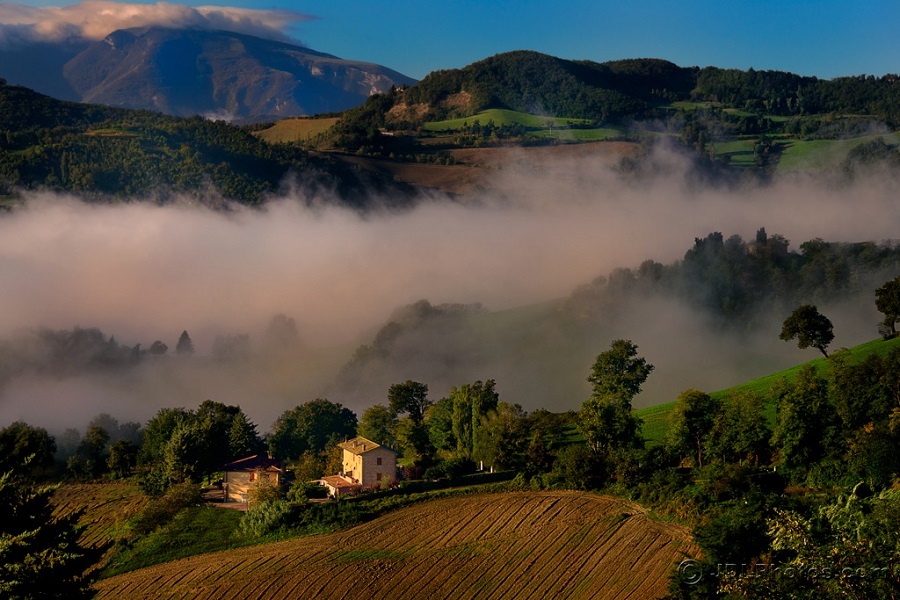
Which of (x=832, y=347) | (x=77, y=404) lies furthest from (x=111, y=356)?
(x=832, y=347)

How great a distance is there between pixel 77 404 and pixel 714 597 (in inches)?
4460

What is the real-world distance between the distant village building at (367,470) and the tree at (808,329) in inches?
1332

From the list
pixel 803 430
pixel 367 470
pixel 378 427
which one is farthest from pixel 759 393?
pixel 378 427

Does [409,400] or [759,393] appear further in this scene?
[409,400]

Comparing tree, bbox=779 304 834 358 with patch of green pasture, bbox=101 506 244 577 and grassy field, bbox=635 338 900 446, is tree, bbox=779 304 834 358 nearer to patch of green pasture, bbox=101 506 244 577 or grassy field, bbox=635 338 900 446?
grassy field, bbox=635 338 900 446

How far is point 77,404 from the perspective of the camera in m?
139

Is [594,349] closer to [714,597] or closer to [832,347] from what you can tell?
[832,347]

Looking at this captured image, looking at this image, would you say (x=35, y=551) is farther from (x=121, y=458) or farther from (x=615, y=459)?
(x=121, y=458)

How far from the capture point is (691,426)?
6856 cm

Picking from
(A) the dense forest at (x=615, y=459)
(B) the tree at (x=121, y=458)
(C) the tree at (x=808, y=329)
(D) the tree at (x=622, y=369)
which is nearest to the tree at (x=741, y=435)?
(A) the dense forest at (x=615, y=459)

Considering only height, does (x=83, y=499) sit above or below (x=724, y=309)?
below

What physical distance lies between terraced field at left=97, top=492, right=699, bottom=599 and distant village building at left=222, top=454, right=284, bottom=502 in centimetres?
1268

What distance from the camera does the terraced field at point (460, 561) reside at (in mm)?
52656

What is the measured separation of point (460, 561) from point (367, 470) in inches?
655
